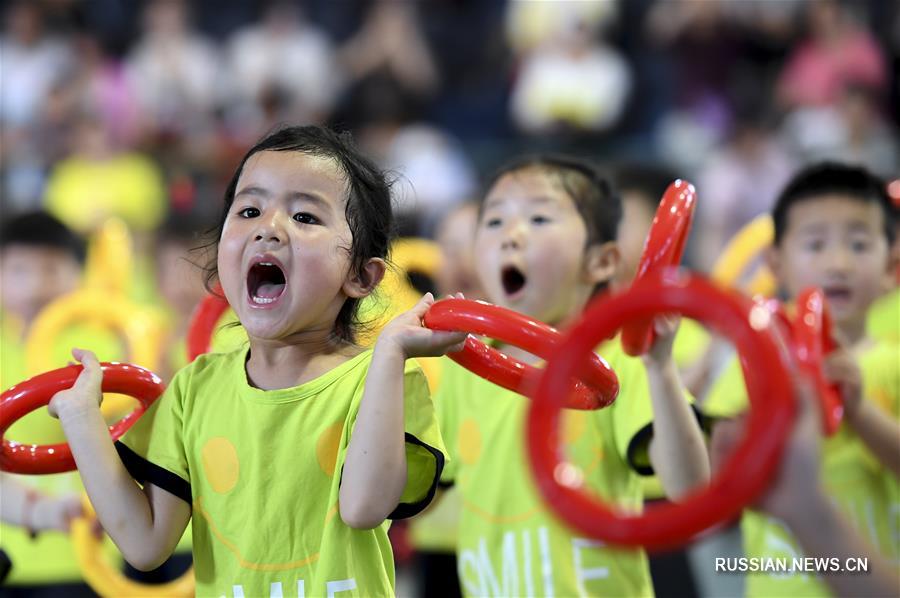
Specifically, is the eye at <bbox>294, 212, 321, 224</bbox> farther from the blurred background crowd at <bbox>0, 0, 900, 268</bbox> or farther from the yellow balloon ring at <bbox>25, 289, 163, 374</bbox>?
the blurred background crowd at <bbox>0, 0, 900, 268</bbox>

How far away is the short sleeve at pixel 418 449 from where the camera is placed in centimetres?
187

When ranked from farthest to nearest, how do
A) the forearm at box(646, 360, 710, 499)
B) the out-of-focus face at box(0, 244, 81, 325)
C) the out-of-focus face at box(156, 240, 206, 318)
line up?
1. the out-of-focus face at box(156, 240, 206, 318)
2. the out-of-focus face at box(0, 244, 81, 325)
3. the forearm at box(646, 360, 710, 499)

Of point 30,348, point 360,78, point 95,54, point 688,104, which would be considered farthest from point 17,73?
point 30,348

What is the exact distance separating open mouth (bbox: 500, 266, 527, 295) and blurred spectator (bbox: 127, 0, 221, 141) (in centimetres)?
534

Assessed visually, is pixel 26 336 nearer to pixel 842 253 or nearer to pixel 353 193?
pixel 353 193

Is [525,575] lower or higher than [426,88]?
lower

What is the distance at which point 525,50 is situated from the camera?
7621mm

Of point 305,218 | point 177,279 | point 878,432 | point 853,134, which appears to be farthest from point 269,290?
point 853,134

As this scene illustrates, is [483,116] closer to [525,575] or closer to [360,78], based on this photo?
[360,78]

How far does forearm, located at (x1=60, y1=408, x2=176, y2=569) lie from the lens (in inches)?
76.4

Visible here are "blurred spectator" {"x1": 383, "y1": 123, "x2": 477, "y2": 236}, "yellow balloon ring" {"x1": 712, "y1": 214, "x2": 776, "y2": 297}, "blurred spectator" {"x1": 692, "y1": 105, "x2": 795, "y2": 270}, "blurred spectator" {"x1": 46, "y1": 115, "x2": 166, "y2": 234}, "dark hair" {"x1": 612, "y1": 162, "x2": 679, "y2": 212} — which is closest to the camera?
"yellow balloon ring" {"x1": 712, "y1": 214, "x2": 776, "y2": 297}

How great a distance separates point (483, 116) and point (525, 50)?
50 cm

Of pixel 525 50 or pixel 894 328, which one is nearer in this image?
pixel 894 328

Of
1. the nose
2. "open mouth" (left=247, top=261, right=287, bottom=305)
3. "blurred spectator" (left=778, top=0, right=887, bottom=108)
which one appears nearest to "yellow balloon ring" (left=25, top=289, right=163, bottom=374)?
the nose
